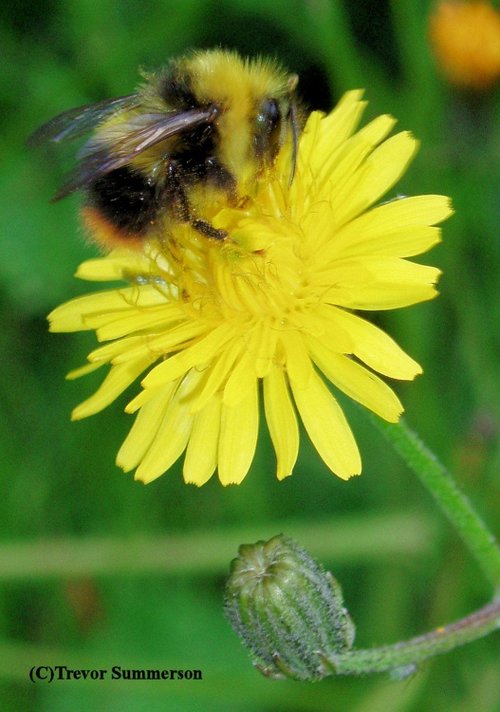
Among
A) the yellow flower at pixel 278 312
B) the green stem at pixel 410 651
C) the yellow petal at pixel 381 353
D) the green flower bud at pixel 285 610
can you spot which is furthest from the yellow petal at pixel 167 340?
the green stem at pixel 410 651

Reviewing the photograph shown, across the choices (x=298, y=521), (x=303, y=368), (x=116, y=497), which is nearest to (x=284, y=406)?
(x=303, y=368)

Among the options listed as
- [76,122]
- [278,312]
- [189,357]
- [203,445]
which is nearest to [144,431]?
[203,445]

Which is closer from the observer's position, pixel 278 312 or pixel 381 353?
pixel 381 353

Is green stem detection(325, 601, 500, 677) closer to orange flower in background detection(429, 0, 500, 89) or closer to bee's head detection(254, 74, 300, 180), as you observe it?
bee's head detection(254, 74, 300, 180)

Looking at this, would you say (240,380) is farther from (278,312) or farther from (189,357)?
(278,312)

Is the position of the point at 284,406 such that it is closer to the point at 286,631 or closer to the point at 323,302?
the point at 323,302

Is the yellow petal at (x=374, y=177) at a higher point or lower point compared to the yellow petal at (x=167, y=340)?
higher

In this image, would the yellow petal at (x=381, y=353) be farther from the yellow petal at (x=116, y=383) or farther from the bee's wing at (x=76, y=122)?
the bee's wing at (x=76, y=122)

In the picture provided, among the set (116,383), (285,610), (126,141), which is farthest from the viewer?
(116,383)
